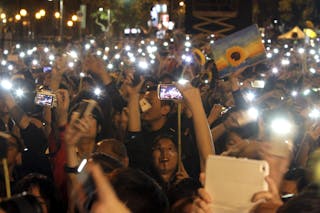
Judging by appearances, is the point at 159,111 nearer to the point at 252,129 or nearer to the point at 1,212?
the point at 252,129

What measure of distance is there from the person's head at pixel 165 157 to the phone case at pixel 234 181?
2911 mm

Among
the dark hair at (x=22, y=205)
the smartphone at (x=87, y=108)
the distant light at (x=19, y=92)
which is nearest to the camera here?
the dark hair at (x=22, y=205)

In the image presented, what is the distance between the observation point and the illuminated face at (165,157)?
19.7 feet

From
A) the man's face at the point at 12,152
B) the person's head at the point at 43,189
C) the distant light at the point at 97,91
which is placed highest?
the distant light at the point at 97,91

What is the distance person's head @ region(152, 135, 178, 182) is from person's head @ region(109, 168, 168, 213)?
2374 mm

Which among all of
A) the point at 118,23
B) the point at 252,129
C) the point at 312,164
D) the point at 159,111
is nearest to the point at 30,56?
the point at 159,111

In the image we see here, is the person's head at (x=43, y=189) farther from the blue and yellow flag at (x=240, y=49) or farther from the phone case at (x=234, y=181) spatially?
the blue and yellow flag at (x=240, y=49)

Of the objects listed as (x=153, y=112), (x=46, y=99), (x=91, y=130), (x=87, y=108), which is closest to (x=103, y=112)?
(x=153, y=112)

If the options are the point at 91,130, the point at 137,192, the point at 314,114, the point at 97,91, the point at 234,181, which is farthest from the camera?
the point at 97,91

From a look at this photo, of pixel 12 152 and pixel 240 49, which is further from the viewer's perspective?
pixel 240 49

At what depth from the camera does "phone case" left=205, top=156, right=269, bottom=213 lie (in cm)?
294

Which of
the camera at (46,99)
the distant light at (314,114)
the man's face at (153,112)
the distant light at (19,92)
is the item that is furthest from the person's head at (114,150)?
the distant light at (19,92)

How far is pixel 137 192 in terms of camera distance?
3430mm

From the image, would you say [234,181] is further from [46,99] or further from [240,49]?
[46,99]
